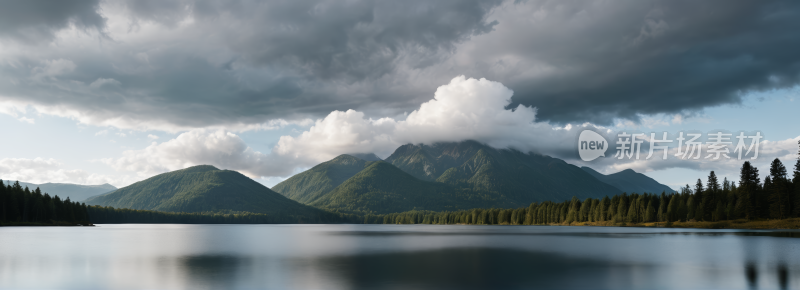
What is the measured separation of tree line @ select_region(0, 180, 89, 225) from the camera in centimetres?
15838

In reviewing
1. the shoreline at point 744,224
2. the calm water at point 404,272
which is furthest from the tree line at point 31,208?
the shoreline at point 744,224

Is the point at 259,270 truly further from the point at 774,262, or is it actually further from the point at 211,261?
the point at 774,262

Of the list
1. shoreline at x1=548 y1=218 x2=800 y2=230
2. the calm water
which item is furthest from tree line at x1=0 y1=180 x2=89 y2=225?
shoreline at x1=548 y1=218 x2=800 y2=230

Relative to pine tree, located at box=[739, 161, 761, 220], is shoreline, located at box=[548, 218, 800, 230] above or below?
below

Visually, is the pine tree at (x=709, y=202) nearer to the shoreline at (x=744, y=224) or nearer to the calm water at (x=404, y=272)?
the shoreline at (x=744, y=224)

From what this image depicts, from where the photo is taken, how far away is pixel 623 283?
107ft

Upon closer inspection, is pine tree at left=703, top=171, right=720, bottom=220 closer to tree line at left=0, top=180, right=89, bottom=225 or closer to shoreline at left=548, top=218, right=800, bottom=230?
shoreline at left=548, top=218, right=800, bottom=230

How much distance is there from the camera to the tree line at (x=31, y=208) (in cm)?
15838

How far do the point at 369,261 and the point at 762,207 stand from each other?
169m

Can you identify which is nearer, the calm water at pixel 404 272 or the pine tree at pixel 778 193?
the calm water at pixel 404 272

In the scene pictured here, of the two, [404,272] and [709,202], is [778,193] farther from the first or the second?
[404,272]

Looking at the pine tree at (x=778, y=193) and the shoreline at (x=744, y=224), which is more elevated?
the pine tree at (x=778, y=193)

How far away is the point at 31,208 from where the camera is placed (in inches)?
6727

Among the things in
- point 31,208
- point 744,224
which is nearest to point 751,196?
point 744,224
